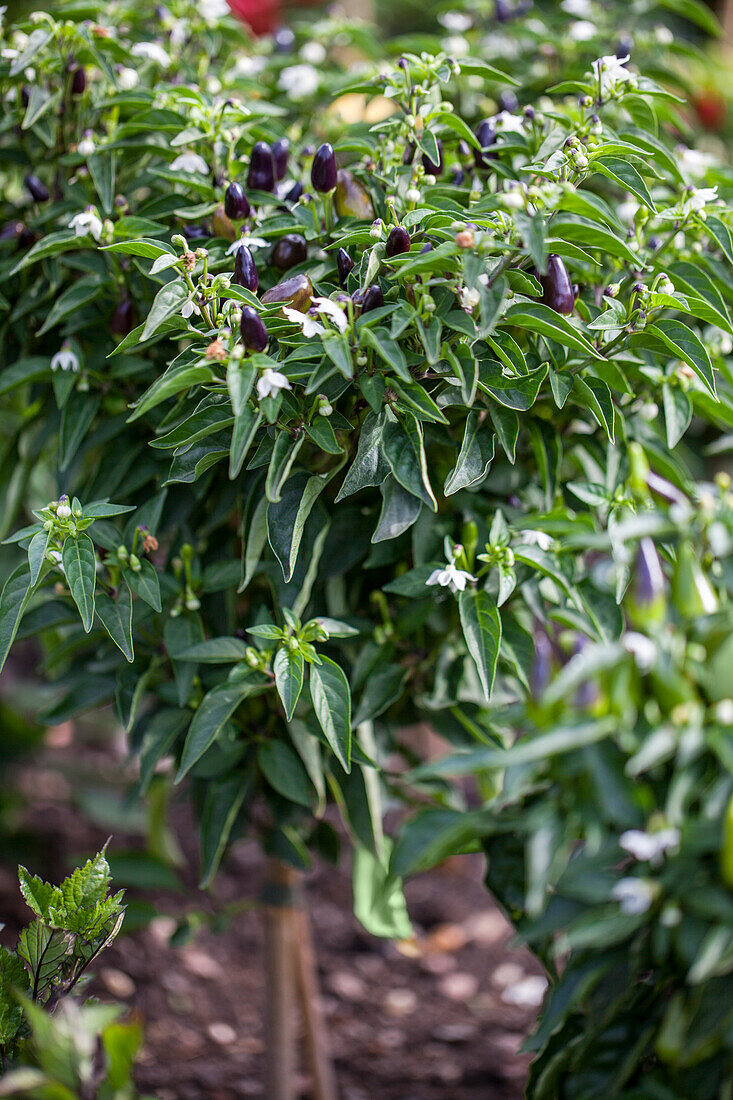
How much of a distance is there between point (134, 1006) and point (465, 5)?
6.39 ft

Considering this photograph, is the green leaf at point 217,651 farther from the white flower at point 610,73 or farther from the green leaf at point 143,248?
the white flower at point 610,73

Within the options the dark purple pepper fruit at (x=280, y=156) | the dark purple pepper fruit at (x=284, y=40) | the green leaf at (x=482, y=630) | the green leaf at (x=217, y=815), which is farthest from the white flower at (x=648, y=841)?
the dark purple pepper fruit at (x=284, y=40)

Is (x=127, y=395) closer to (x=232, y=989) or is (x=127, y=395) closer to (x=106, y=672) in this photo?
(x=106, y=672)

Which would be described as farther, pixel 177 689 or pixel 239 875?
pixel 239 875

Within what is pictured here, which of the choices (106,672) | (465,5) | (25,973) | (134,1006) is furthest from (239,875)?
(465,5)

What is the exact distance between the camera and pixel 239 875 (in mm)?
2158

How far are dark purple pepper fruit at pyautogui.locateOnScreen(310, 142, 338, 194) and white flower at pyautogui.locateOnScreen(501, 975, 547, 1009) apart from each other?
1552 mm

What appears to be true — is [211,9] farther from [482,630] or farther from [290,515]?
[482,630]

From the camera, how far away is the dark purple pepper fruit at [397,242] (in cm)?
84

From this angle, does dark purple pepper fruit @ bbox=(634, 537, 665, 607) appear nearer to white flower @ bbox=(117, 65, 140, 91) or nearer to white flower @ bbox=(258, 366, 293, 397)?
white flower @ bbox=(258, 366, 293, 397)

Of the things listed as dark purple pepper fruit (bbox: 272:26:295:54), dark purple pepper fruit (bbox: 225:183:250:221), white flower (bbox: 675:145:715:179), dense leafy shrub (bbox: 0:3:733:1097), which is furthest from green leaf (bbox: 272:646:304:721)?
dark purple pepper fruit (bbox: 272:26:295:54)

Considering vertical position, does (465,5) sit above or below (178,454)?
above

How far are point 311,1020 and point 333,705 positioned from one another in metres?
0.81

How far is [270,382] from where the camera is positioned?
2.58ft
